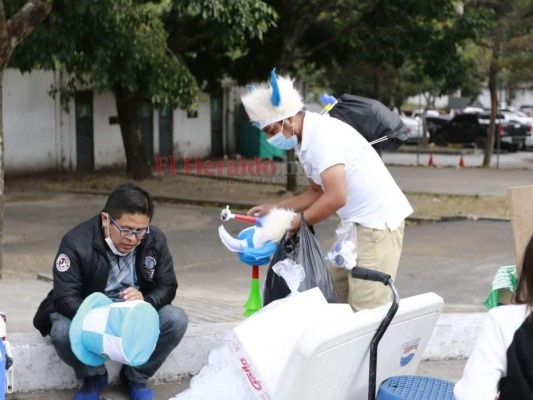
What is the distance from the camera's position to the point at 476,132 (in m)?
32.9

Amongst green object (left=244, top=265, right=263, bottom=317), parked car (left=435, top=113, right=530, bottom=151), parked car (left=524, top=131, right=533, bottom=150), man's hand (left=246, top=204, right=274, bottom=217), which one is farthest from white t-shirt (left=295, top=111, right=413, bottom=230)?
parked car (left=524, top=131, right=533, bottom=150)

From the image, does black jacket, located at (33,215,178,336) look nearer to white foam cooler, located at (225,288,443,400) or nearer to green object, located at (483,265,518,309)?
white foam cooler, located at (225,288,443,400)

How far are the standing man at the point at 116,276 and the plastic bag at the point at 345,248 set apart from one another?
847 millimetres

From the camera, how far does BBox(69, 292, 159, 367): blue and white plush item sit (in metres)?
4.15

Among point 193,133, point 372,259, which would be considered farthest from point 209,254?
point 193,133

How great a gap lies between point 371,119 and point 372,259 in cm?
80

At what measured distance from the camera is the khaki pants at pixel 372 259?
4574mm

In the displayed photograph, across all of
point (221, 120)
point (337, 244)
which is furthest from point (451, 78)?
point (337, 244)

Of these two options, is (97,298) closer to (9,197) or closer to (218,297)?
(218,297)

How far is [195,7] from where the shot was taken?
40.5ft

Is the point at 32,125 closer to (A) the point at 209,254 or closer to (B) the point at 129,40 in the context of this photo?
(B) the point at 129,40

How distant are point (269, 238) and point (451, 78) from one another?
13.4m

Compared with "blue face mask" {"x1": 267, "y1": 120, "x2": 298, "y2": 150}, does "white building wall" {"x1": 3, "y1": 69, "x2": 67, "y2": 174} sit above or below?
below

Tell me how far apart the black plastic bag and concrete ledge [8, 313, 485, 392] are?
845mm
